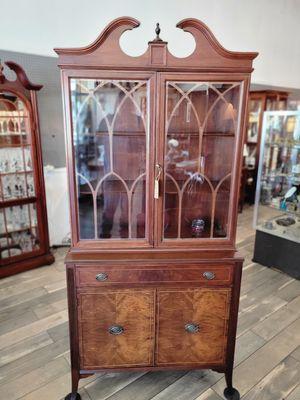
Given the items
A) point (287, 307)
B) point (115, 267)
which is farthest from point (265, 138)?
point (115, 267)

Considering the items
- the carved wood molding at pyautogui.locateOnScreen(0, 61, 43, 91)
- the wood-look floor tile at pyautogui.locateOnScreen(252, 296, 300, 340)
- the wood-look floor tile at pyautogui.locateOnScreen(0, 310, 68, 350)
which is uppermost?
the carved wood molding at pyautogui.locateOnScreen(0, 61, 43, 91)

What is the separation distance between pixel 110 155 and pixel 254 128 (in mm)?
4342

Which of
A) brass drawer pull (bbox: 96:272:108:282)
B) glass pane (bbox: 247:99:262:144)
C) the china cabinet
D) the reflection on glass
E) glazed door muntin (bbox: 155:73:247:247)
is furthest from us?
glass pane (bbox: 247:99:262:144)

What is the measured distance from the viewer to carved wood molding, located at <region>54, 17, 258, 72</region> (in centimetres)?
127

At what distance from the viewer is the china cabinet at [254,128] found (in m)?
4.68

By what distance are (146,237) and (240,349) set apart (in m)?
1.22

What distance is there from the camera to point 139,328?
1.59 meters

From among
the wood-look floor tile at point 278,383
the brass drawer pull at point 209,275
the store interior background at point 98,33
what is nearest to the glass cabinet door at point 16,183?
the store interior background at point 98,33

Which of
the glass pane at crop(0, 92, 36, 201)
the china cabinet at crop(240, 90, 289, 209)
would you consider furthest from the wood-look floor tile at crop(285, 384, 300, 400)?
the china cabinet at crop(240, 90, 289, 209)

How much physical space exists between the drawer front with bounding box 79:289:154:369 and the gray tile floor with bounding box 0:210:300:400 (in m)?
0.28

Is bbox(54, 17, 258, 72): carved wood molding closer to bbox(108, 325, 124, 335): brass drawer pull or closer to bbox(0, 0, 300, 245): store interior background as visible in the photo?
bbox(108, 325, 124, 335): brass drawer pull

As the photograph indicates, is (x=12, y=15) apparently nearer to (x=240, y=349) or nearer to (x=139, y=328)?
(x=139, y=328)

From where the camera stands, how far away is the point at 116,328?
158 cm

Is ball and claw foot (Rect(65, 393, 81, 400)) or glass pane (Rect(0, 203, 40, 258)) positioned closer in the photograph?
ball and claw foot (Rect(65, 393, 81, 400))
